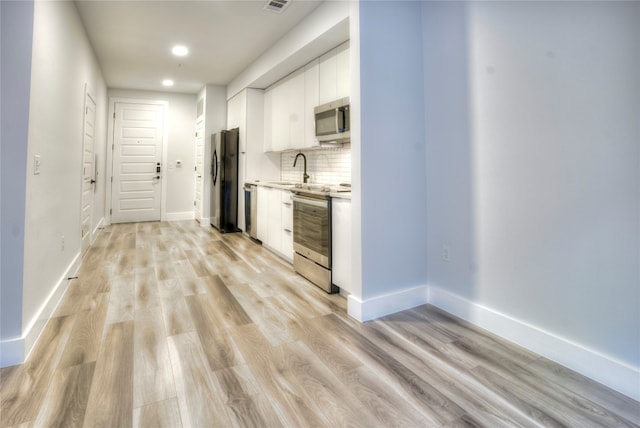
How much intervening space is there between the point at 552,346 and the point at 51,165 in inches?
135

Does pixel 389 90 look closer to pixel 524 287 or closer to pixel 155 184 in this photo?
pixel 524 287

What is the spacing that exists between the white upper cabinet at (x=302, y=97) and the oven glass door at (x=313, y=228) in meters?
1.00

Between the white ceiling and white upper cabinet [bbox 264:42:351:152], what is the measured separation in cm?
49

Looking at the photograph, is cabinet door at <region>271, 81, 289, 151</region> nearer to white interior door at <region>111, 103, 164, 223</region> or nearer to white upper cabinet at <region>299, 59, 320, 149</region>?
white upper cabinet at <region>299, 59, 320, 149</region>

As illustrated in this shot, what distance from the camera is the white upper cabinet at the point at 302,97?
3326mm

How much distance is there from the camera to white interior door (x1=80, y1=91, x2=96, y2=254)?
383 centimetres

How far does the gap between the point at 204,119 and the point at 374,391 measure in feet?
19.0

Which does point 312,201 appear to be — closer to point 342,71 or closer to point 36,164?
point 342,71

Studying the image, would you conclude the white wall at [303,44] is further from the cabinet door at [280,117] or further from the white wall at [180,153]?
the white wall at [180,153]

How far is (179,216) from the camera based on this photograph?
691 cm

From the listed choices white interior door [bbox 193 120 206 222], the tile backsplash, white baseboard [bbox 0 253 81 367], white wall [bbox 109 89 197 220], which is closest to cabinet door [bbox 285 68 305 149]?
the tile backsplash

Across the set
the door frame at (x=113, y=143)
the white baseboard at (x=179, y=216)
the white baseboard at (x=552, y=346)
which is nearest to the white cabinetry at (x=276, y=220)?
the white baseboard at (x=552, y=346)

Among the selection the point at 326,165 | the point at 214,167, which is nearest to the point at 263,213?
the point at 326,165

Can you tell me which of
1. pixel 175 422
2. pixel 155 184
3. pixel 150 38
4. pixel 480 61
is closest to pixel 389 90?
pixel 480 61
